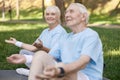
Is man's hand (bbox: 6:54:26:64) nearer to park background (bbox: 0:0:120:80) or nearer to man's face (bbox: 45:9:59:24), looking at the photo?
man's face (bbox: 45:9:59:24)

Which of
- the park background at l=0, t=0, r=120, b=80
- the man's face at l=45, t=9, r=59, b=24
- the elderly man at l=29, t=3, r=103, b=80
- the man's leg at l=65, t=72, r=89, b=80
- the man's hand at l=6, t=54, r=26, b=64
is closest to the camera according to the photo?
the man's leg at l=65, t=72, r=89, b=80

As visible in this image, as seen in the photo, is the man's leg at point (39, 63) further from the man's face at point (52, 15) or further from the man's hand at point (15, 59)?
the man's face at point (52, 15)

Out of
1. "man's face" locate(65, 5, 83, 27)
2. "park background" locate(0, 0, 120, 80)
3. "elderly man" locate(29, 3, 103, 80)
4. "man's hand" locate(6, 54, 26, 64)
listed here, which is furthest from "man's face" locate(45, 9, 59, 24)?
"park background" locate(0, 0, 120, 80)

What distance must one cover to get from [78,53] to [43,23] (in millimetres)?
21354

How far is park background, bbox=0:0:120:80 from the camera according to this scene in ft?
32.1

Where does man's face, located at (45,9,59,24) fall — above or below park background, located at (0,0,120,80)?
above

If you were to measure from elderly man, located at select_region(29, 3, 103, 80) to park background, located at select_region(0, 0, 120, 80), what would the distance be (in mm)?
3334

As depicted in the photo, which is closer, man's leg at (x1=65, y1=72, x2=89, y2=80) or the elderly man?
man's leg at (x1=65, y1=72, x2=89, y2=80)

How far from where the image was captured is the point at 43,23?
25.5 metres

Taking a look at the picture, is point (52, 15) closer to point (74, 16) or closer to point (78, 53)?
point (74, 16)

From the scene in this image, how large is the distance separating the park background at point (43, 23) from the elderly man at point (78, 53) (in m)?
3.33

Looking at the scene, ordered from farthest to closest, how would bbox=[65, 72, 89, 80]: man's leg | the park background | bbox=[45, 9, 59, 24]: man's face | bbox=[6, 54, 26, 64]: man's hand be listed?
the park background < bbox=[45, 9, 59, 24]: man's face < bbox=[6, 54, 26, 64]: man's hand < bbox=[65, 72, 89, 80]: man's leg

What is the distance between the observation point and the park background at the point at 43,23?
9.78 meters

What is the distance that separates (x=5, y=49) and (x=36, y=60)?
21.8 feet
